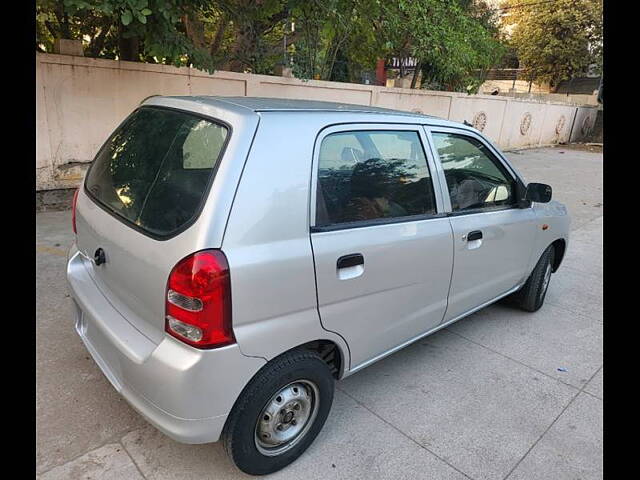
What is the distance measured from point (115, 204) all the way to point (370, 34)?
769 cm

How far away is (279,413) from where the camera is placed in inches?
80.3

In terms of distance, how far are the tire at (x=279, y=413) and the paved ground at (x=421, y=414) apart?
4.9 inches

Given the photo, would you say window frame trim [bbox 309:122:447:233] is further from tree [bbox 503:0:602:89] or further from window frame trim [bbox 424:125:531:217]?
tree [bbox 503:0:602:89]

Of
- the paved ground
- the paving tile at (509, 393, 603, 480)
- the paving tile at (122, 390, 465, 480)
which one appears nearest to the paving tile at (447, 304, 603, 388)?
the paved ground

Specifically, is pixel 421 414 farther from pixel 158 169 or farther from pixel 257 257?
pixel 158 169

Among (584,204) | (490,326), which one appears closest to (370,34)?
(584,204)

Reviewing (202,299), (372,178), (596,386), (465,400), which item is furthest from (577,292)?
(202,299)

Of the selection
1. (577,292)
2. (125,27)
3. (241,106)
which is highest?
(125,27)

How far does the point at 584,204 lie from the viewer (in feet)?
28.8

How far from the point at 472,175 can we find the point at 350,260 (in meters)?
1.38

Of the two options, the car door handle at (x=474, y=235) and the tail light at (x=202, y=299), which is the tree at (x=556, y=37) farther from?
the tail light at (x=202, y=299)

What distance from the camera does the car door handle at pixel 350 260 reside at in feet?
6.68

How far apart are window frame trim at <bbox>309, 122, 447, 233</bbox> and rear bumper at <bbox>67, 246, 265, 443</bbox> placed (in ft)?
2.19
